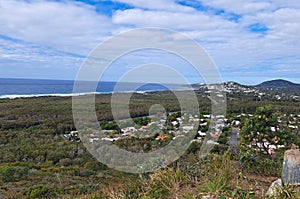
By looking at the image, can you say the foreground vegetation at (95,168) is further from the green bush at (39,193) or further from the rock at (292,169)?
the rock at (292,169)

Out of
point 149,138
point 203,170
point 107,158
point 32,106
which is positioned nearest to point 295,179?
point 203,170

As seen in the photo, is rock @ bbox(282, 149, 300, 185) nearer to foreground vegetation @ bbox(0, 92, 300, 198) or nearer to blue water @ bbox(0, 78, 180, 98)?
foreground vegetation @ bbox(0, 92, 300, 198)

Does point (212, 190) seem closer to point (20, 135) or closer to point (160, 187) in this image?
point (160, 187)

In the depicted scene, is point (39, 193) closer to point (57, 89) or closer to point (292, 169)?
point (292, 169)

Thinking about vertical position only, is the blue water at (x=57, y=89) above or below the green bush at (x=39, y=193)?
above

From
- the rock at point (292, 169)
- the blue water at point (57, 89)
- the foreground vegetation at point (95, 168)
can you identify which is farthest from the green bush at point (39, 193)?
the rock at point (292, 169)
